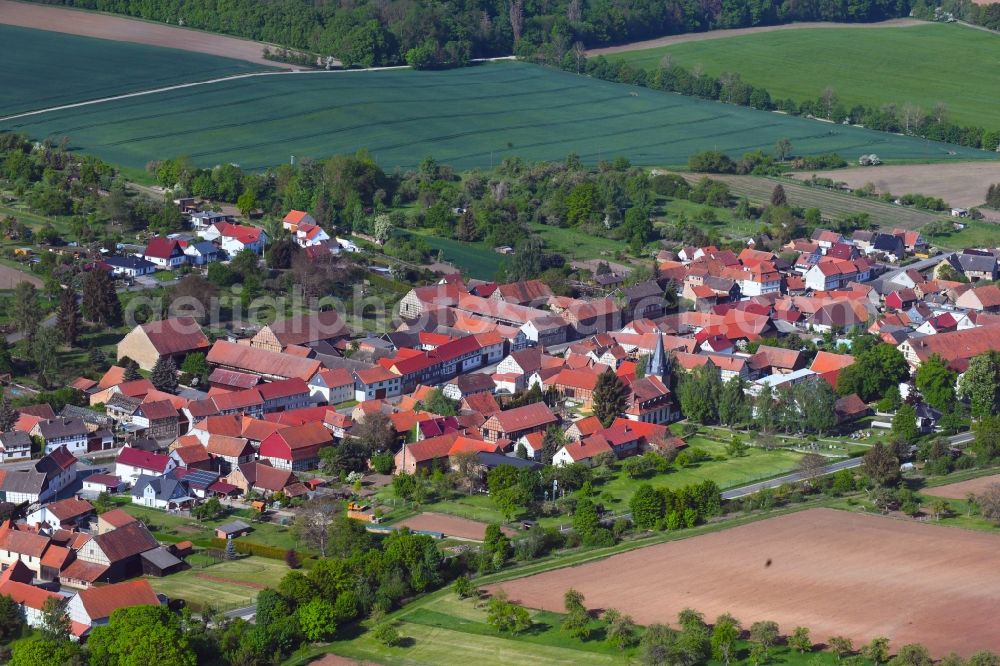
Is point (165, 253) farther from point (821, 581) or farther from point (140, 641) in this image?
point (821, 581)

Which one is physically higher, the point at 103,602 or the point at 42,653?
the point at 42,653

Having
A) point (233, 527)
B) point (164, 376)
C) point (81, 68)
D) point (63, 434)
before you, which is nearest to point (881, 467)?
point (233, 527)

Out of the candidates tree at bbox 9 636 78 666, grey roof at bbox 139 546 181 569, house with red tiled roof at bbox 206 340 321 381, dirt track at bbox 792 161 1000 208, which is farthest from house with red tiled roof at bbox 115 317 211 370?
dirt track at bbox 792 161 1000 208

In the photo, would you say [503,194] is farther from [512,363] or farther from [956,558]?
[956,558]

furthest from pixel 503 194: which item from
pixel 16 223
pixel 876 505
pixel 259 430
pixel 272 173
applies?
pixel 876 505

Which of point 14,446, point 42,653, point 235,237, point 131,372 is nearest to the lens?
point 42,653
